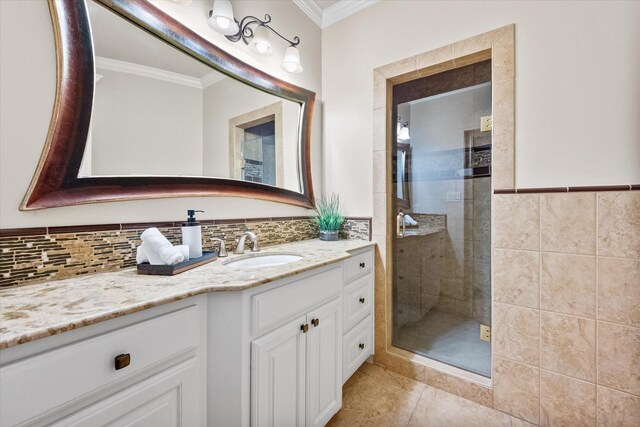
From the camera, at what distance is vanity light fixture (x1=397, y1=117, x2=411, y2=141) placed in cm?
190

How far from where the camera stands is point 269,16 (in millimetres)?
1712

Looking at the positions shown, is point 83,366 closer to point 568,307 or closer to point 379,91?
point 568,307

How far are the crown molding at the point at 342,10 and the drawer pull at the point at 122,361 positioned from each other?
2359 mm

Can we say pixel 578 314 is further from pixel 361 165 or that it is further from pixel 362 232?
pixel 361 165

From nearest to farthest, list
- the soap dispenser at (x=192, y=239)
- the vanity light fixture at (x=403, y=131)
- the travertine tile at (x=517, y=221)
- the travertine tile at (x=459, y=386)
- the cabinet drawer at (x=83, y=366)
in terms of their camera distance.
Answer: the cabinet drawer at (x=83, y=366)
the soap dispenser at (x=192, y=239)
the travertine tile at (x=517, y=221)
the travertine tile at (x=459, y=386)
the vanity light fixture at (x=403, y=131)

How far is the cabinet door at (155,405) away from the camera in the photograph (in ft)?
2.08

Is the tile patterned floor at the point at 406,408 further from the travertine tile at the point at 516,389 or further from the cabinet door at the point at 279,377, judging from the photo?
the cabinet door at the point at 279,377

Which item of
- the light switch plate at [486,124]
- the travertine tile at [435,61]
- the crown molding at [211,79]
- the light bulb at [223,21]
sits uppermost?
the light bulb at [223,21]

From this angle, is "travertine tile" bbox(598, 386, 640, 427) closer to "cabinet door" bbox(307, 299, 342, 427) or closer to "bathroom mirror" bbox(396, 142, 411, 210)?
"cabinet door" bbox(307, 299, 342, 427)

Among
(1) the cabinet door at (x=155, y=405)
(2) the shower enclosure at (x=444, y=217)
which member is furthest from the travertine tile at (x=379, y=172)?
(1) the cabinet door at (x=155, y=405)

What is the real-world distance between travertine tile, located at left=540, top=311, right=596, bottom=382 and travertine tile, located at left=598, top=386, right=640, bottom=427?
75 millimetres

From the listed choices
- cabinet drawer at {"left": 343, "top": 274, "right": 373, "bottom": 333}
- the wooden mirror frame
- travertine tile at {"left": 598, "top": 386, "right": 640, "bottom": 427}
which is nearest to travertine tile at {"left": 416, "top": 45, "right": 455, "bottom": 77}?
the wooden mirror frame

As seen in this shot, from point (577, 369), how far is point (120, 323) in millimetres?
1857

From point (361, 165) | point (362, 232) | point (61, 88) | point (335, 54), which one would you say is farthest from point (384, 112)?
point (61, 88)
